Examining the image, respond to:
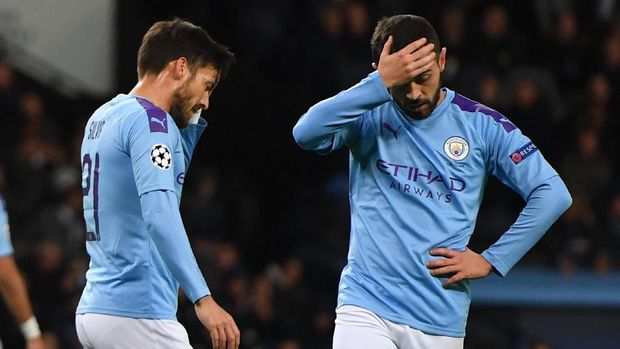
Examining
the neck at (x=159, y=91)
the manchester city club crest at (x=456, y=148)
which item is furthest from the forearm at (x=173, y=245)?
the manchester city club crest at (x=456, y=148)

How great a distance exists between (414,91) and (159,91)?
99 centimetres

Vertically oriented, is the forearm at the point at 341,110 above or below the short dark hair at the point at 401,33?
below

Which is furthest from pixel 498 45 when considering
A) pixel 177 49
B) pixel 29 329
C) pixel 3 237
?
pixel 177 49

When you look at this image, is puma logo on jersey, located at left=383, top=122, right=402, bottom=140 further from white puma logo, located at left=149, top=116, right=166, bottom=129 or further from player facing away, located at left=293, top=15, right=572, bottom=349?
white puma logo, located at left=149, top=116, right=166, bottom=129

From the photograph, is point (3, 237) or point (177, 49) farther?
point (3, 237)

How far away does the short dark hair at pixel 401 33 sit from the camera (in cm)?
473

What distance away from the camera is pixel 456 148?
488 centimetres

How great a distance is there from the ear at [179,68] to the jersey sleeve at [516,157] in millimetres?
1233

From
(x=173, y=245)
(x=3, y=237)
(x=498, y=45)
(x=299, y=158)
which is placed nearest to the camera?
(x=173, y=245)

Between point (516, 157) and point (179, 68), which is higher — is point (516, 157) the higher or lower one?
the lower one

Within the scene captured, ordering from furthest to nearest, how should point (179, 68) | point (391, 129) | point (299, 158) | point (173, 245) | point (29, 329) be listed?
1. point (299, 158)
2. point (29, 329)
3. point (391, 129)
4. point (179, 68)
5. point (173, 245)

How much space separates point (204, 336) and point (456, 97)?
5.17m

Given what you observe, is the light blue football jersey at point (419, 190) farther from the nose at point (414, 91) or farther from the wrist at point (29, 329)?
the wrist at point (29, 329)

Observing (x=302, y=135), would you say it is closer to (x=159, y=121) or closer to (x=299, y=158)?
(x=159, y=121)
